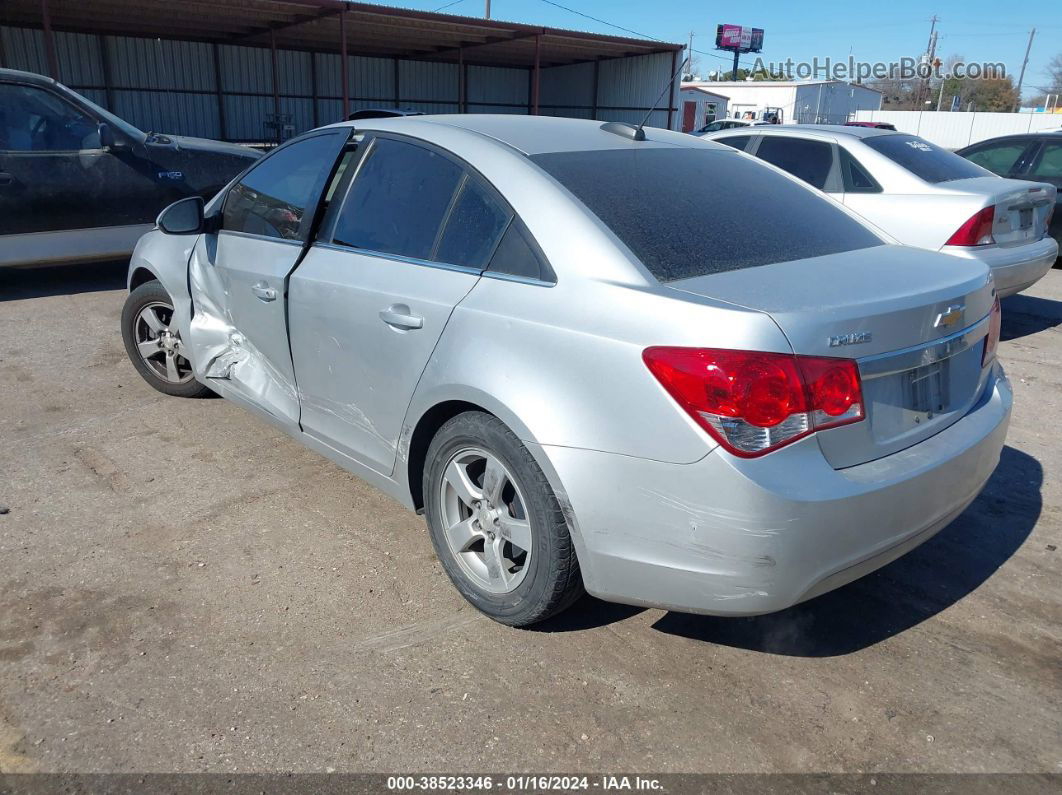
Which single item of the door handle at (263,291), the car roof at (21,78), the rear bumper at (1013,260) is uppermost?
the car roof at (21,78)

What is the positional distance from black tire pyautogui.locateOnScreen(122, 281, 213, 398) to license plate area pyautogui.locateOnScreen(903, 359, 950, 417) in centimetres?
390

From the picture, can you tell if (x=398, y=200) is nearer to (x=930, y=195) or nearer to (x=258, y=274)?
(x=258, y=274)

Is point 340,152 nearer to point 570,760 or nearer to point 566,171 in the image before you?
point 566,171

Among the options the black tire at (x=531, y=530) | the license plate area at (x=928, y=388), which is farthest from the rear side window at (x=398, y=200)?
the license plate area at (x=928, y=388)

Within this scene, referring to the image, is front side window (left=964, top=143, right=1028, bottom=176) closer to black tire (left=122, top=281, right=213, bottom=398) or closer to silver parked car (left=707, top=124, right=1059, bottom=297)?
silver parked car (left=707, top=124, right=1059, bottom=297)

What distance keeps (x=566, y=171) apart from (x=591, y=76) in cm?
2725

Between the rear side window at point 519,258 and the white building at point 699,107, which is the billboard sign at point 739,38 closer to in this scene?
the white building at point 699,107

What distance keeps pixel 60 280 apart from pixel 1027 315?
945cm

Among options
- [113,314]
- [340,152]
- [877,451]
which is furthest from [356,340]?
[113,314]

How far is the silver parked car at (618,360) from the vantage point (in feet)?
7.29

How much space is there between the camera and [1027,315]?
7.77m

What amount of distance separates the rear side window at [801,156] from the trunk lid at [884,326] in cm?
451

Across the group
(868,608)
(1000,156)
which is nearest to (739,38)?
(1000,156)

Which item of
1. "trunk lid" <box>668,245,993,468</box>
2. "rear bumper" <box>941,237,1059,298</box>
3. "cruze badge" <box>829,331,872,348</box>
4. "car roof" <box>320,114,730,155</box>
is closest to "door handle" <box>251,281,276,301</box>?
"car roof" <box>320,114,730,155</box>
